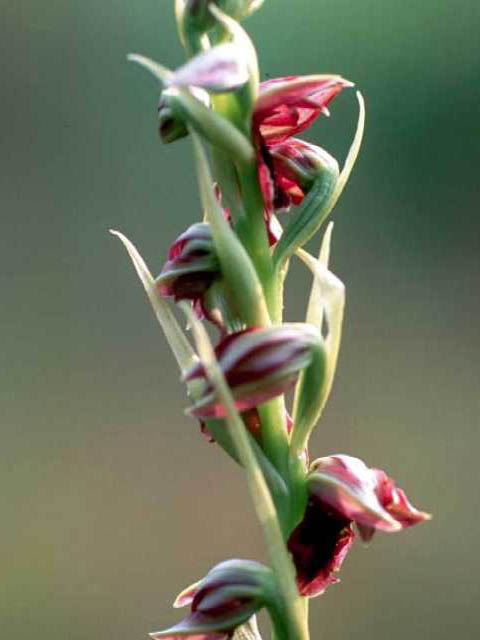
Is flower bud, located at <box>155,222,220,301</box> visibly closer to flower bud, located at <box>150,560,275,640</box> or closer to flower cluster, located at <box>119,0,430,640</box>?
flower cluster, located at <box>119,0,430,640</box>

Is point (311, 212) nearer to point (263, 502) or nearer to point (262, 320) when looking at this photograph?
point (262, 320)

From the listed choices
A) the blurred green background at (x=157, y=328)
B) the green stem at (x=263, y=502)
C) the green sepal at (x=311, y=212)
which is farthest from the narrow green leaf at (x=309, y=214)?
the blurred green background at (x=157, y=328)

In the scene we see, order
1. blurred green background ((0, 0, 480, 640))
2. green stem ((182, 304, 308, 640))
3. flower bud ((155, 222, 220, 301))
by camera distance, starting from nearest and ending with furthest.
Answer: green stem ((182, 304, 308, 640))
flower bud ((155, 222, 220, 301))
blurred green background ((0, 0, 480, 640))

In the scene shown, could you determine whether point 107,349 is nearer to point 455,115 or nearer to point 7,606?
point 7,606

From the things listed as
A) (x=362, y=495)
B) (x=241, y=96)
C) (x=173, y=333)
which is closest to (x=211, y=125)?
(x=241, y=96)

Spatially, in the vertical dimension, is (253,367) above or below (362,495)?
above

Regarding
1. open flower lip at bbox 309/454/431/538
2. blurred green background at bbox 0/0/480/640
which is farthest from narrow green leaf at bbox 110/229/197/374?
blurred green background at bbox 0/0/480/640

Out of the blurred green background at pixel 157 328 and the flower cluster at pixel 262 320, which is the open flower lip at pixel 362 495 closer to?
the flower cluster at pixel 262 320
